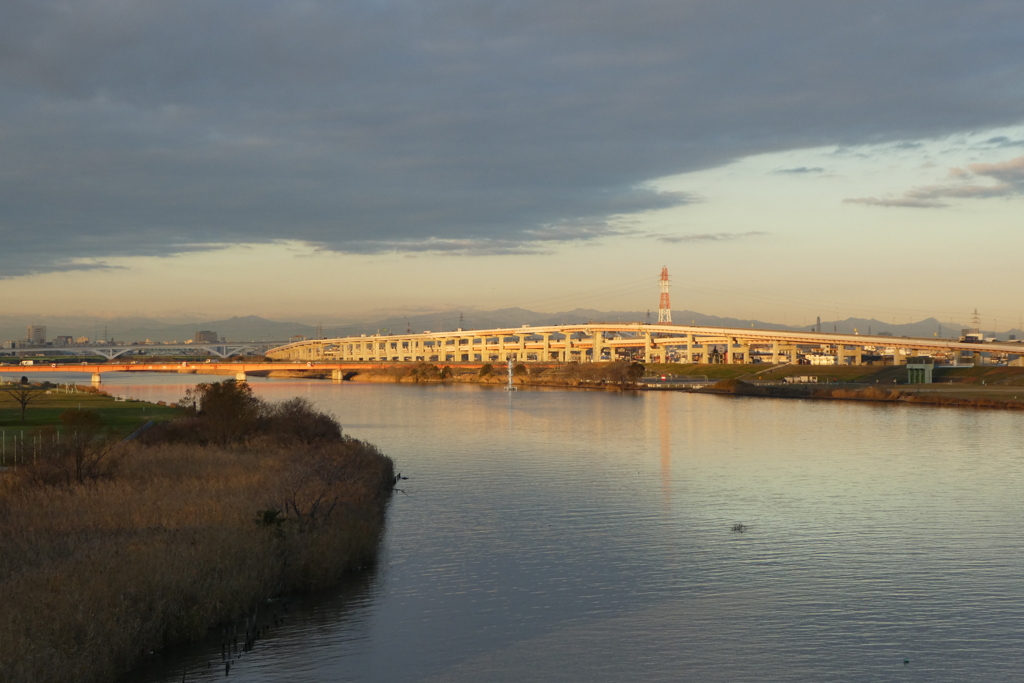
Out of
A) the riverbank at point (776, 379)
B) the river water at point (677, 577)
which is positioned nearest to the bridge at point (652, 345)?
the riverbank at point (776, 379)

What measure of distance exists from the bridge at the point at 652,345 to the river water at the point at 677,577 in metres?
90.7

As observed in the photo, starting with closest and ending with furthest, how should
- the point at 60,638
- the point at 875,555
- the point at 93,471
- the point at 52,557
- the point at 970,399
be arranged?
the point at 60,638, the point at 52,557, the point at 875,555, the point at 93,471, the point at 970,399

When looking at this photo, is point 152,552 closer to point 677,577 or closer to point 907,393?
point 677,577

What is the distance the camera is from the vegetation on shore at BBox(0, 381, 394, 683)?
41.8 ft

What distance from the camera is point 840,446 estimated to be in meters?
43.2

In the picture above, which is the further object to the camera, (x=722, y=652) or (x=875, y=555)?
(x=875, y=555)

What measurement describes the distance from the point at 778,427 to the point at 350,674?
142ft

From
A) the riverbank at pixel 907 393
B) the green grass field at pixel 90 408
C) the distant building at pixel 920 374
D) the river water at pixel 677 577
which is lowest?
the riverbank at pixel 907 393

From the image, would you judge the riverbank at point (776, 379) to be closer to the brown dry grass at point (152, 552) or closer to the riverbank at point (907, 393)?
the riverbank at point (907, 393)

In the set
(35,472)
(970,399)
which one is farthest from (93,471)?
(970,399)

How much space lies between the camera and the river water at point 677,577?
14352mm

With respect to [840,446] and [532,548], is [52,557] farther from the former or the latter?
[840,446]

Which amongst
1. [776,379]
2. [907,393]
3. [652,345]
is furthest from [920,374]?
[652,345]

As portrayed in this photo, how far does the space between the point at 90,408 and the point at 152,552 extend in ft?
129
